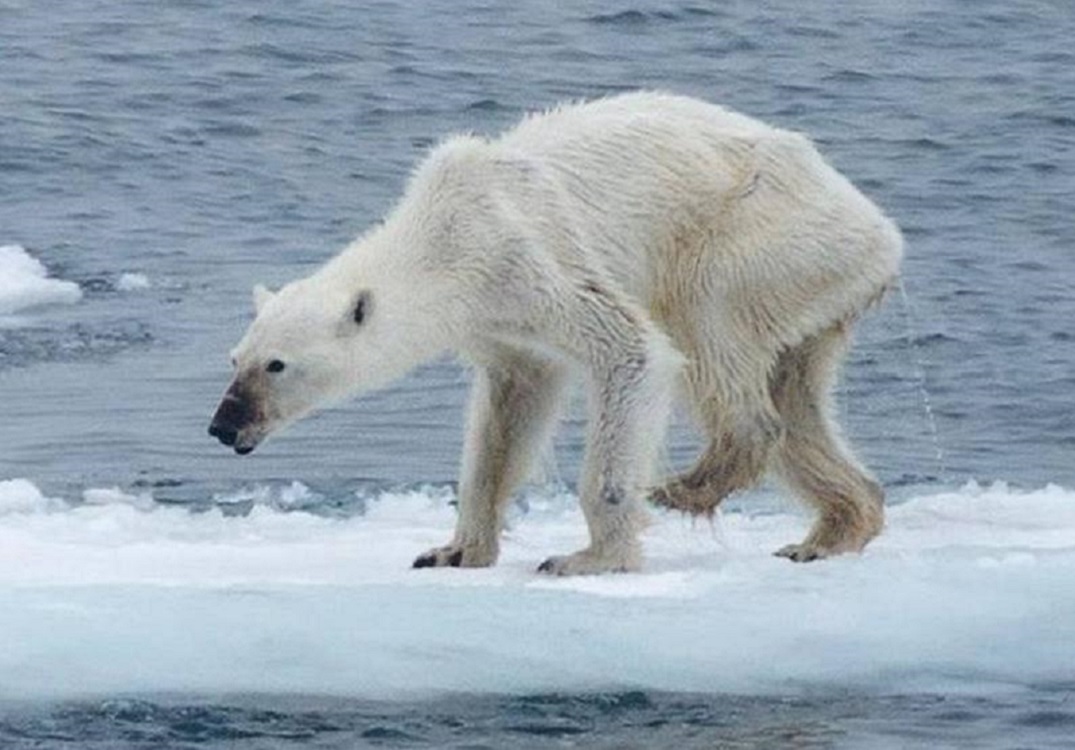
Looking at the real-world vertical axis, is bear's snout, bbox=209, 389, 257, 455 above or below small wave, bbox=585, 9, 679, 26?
below

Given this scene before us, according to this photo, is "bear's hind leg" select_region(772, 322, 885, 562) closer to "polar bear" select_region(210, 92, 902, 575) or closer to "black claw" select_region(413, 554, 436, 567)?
"polar bear" select_region(210, 92, 902, 575)

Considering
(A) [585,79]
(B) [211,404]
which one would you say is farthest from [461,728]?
(A) [585,79]

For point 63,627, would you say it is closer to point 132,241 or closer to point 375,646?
point 375,646

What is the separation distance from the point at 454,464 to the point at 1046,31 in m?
12.8

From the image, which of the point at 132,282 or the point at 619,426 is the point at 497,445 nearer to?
the point at 619,426

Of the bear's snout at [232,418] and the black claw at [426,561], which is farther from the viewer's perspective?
the black claw at [426,561]

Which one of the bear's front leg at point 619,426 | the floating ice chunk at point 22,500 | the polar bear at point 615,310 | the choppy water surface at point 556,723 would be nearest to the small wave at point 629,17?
the floating ice chunk at point 22,500

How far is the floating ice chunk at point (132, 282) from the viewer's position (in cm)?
1766

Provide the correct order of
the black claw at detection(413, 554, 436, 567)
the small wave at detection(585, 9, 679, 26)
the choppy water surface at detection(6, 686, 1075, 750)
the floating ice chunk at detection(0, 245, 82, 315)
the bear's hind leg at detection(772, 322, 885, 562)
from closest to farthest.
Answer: the choppy water surface at detection(6, 686, 1075, 750) < the black claw at detection(413, 554, 436, 567) < the bear's hind leg at detection(772, 322, 885, 562) < the floating ice chunk at detection(0, 245, 82, 315) < the small wave at detection(585, 9, 679, 26)

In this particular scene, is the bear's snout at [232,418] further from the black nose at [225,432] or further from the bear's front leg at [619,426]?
the bear's front leg at [619,426]

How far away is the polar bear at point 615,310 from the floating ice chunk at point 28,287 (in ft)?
20.4

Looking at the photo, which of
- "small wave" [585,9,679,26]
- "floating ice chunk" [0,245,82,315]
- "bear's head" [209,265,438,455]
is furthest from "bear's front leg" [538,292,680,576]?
"small wave" [585,9,679,26]

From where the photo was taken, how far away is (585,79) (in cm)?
2394

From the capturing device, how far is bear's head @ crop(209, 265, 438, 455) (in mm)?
10453
